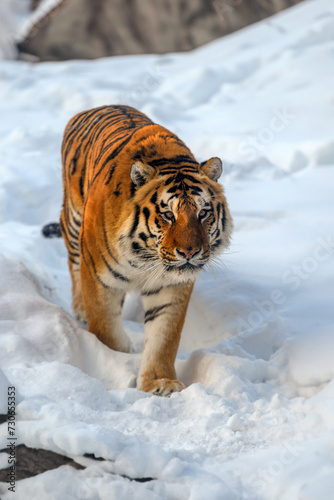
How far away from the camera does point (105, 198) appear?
9.00ft

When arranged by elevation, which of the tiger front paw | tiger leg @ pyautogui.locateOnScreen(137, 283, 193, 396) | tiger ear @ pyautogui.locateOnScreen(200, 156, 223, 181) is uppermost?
tiger ear @ pyautogui.locateOnScreen(200, 156, 223, 181)

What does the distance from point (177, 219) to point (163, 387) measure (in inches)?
27.3

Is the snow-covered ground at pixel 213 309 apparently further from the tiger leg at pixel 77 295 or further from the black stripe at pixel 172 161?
the black stripe at pixel 172 161

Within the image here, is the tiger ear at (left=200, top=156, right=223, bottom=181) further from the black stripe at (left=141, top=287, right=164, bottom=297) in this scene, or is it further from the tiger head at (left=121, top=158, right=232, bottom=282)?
the black stripe at (left=141, top=287, right=164, bottom=297)

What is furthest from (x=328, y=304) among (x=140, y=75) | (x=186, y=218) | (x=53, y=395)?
(x=140, y=75)

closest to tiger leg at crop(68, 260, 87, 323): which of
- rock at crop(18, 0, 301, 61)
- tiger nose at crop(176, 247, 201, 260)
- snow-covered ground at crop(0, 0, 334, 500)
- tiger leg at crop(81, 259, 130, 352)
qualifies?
snow-covered ground at crop(0, 0, 334, 500)

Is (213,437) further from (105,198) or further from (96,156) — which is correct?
(96,156)

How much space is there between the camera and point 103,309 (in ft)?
9.62

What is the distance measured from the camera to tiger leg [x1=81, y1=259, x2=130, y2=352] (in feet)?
9.51

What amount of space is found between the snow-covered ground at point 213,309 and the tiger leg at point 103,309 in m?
0.09

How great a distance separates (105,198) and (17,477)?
1.27m

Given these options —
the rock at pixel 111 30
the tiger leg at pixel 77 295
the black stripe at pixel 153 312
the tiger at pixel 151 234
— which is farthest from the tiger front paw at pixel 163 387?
the rock at pixel 111 30

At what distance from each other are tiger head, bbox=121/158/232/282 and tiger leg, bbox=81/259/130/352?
0.30 m

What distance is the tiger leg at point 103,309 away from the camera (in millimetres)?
2898
